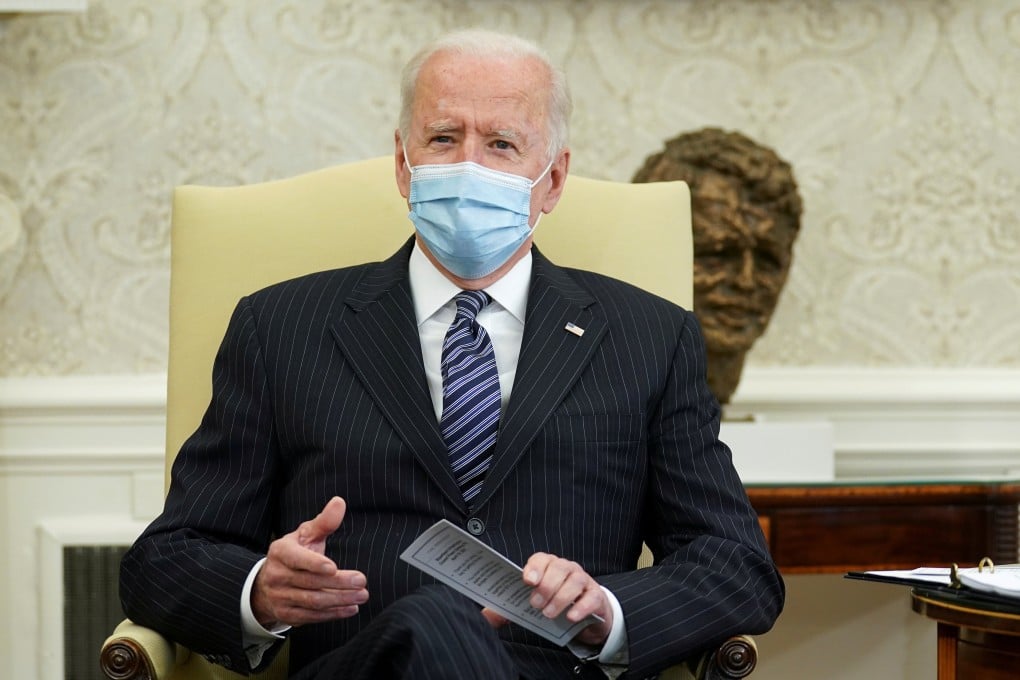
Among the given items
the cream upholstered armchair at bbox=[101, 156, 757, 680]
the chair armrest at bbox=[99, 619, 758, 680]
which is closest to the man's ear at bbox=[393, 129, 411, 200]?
the cream upholstered armchair at bbox=[101, 156, 757, 680]

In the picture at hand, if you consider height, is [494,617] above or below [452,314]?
below

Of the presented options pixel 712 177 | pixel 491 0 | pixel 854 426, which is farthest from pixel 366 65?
pixel 854 426

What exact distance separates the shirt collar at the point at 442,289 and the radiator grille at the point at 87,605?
1.35 m

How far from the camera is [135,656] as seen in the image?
1.62m

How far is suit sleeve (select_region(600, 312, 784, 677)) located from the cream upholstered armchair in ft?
0.79

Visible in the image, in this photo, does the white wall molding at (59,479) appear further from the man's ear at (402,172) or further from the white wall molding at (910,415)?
the man's ear at (402,172)

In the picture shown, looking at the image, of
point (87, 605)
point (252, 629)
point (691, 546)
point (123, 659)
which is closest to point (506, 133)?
point (691, 546)

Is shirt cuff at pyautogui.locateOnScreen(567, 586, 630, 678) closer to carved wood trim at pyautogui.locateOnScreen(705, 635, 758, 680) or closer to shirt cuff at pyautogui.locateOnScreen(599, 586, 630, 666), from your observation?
shirt cuff at pyautogui.locateOnScreen(599, 586, 630, 666)

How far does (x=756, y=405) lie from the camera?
118 inches

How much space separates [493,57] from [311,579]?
81 cm

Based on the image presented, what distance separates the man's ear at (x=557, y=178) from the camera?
1971 millimetres

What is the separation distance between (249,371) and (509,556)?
45cm

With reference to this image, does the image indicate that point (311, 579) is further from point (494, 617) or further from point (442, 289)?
point (442, 289)

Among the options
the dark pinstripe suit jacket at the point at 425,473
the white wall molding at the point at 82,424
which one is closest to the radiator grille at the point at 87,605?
the white wall molding at the point at 82,424
